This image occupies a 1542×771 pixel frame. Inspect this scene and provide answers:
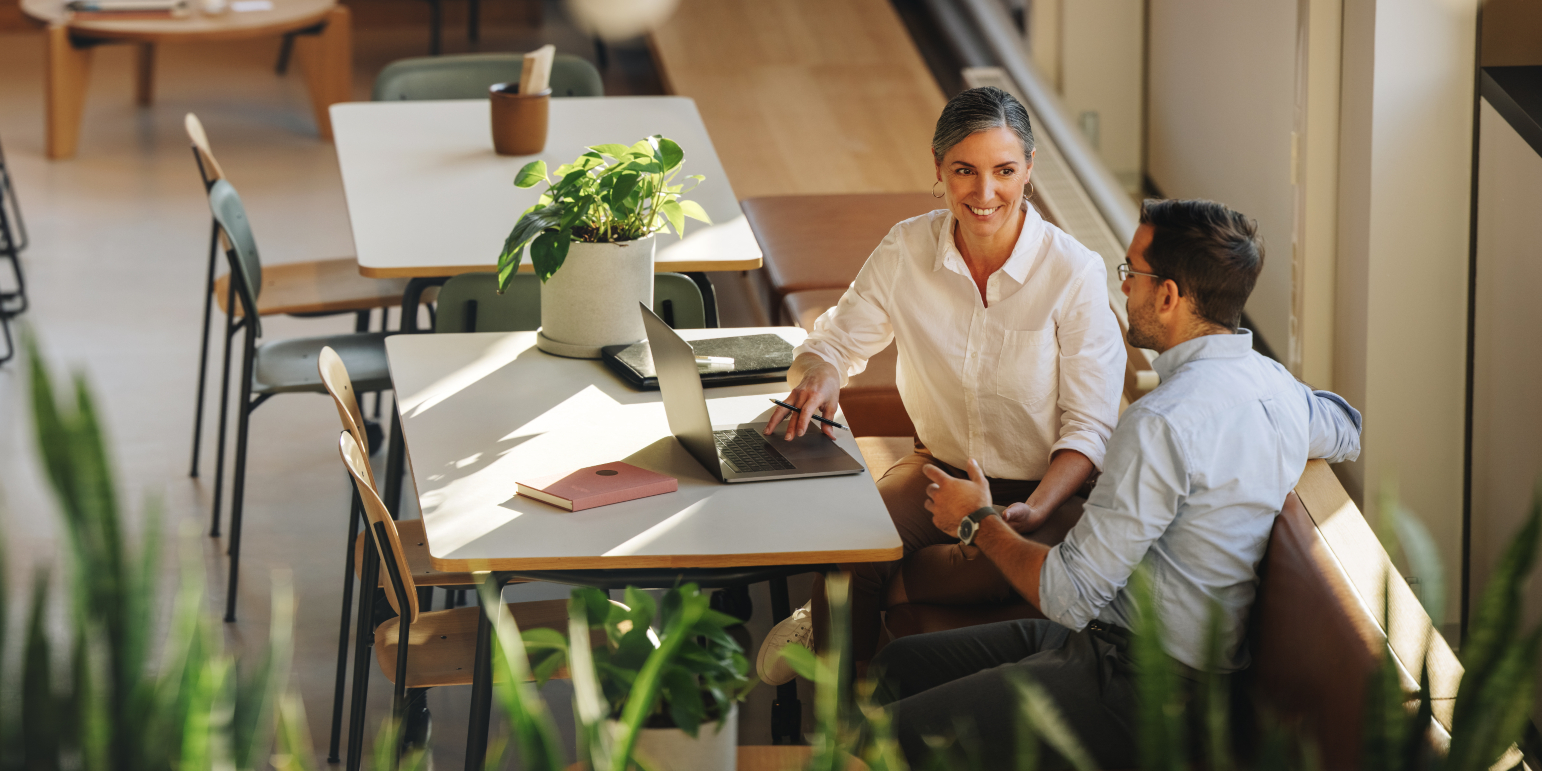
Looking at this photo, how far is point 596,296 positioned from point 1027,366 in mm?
844

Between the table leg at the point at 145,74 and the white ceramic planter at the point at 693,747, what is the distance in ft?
26.4

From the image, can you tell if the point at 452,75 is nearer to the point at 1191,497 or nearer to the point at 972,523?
the point at 972,523

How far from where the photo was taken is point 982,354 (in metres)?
2.72

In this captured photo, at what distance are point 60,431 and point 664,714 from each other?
0.79 meters

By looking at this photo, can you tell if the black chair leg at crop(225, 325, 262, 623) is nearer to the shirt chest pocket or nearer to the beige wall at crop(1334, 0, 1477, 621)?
the shirt chest pocket

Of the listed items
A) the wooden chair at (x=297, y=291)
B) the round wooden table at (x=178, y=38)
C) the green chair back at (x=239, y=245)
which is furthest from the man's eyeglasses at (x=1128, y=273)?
the round wooden table at (x=178, y=38)

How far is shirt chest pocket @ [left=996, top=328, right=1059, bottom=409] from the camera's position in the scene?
2.68 meters

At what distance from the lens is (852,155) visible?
5688 millimetres

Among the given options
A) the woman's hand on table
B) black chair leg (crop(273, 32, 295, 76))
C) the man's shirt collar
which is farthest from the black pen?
black chair leg (crop(273, 32, 295, 76))

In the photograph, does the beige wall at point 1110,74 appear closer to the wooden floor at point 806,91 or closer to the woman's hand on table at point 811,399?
the wooden floor at point 806,91

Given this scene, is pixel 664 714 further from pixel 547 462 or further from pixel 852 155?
pixel 852 155

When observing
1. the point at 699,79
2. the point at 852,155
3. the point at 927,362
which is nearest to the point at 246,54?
the point at 699,79

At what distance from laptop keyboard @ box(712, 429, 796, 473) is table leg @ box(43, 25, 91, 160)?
5932 mm

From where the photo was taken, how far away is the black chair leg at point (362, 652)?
2693 millimetres
